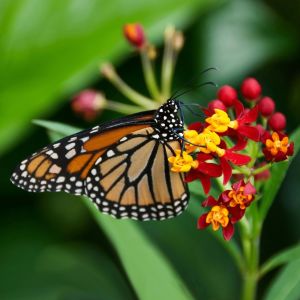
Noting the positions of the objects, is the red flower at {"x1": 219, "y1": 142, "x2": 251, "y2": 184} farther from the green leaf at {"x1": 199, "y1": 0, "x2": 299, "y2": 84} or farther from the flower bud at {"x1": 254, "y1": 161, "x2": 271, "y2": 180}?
the green leaf at {"x1": 199, "y1": 0, "x2": 299, "y2": 84}

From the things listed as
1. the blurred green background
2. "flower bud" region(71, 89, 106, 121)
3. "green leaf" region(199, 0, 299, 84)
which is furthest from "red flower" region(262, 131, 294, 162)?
"green leaf" region(199, 0, 299, 84)

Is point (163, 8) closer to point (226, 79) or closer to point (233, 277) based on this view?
point (226, 79)

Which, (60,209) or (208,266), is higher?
(60,209)

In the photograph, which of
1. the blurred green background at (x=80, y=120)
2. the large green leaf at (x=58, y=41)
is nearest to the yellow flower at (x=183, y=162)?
the blurred green background at (x=80, y=120)

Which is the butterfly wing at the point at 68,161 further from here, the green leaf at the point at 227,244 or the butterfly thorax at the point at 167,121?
the green leaf at the point at 227,244

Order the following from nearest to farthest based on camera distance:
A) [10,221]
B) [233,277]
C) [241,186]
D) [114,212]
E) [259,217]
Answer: [241,186], [259,217], [114,212], [233,277], [10,221]

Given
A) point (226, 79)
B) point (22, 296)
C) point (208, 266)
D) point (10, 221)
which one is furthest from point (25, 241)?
point (226, 79)
